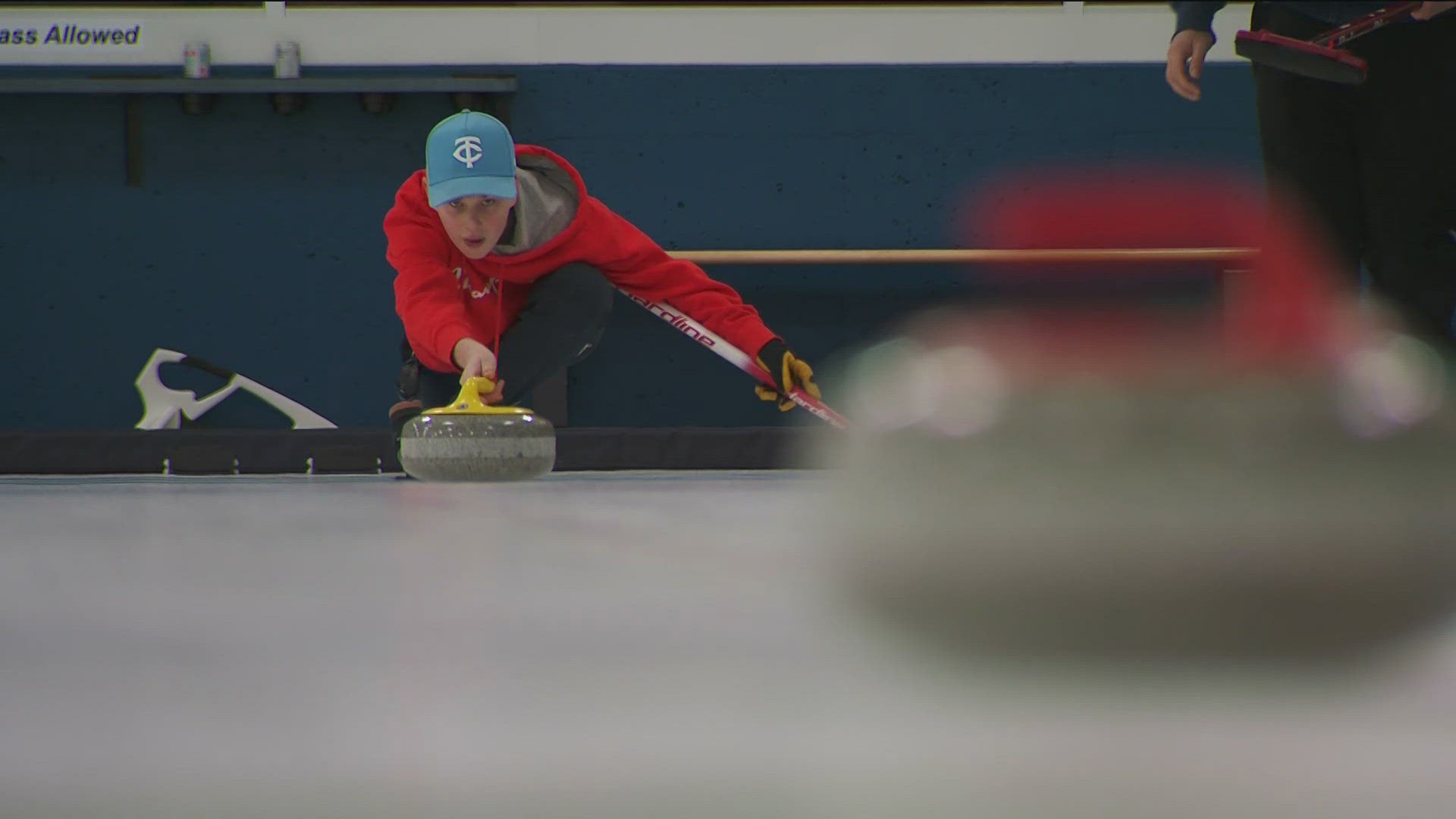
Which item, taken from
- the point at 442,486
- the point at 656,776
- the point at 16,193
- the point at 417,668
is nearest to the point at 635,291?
the point at 442,486

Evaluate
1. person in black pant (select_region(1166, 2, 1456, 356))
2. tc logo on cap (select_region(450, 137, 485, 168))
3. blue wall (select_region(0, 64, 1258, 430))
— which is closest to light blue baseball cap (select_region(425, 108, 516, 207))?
tc logo on cap (select_region(450, 137, 485, 168))

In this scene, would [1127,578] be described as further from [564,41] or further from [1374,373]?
[564,41]

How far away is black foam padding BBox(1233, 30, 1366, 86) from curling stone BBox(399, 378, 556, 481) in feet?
2.91

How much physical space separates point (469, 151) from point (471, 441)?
42 cm

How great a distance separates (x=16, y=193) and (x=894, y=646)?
4.12 meters

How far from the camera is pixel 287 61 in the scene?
398 cm

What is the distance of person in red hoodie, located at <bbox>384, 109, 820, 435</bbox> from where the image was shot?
6.58ft

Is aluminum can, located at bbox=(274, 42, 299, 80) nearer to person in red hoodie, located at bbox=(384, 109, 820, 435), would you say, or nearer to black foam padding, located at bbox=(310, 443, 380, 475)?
black foam padding, located at bbox=(310, 443, 380, 475)

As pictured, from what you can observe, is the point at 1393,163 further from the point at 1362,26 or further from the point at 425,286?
the point at 425,286

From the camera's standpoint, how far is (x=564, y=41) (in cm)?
412

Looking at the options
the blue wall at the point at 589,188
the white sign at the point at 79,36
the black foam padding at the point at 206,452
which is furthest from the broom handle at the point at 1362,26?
the white sign at the point at 79,36

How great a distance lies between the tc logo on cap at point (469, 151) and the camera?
1.87 metres

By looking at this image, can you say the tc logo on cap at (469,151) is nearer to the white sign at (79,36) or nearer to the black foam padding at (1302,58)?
the black foam padding at (1302,58)

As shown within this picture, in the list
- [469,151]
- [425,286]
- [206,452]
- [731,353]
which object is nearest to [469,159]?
[469,151]
